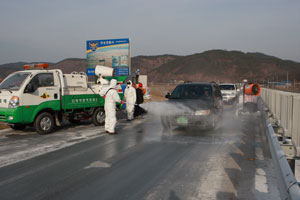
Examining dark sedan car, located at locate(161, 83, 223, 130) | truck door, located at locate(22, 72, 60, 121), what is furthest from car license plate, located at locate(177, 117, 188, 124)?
truck door, located at locate(22, 72, 60, 121)

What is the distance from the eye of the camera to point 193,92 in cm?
1126

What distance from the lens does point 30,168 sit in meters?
6.00

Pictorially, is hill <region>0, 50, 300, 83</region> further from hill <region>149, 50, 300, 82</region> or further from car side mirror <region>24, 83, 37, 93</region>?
car side mirror <region>24, 83, 37, 93</region>

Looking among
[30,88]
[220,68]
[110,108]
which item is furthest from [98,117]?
[220,68]

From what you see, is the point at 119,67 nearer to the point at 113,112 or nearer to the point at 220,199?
the point at 113,112

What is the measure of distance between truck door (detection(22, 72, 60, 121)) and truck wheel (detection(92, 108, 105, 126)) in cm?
192

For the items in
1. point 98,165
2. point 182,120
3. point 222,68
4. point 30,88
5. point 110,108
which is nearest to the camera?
point 98,165

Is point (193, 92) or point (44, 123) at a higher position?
point (193, 92)

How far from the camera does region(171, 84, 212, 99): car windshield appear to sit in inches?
435

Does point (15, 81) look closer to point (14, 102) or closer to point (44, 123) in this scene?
point (14, 102)

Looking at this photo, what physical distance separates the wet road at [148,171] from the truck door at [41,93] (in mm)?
2264

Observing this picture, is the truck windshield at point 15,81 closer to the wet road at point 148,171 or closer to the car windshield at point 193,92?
the wet road at point 148,171

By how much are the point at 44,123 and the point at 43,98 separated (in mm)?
851

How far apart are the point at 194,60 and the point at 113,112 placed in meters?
157
